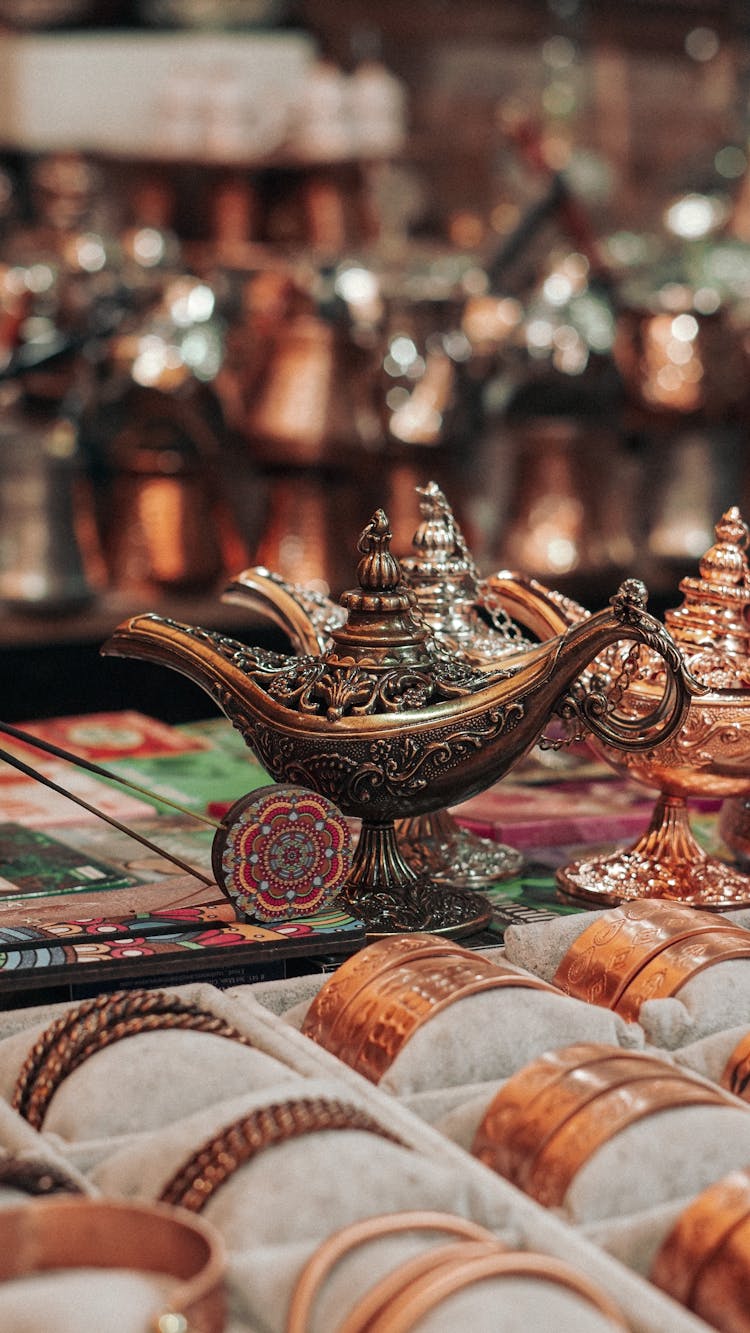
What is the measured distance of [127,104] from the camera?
3.21 meters

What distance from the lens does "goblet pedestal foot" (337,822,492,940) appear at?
1150 mm

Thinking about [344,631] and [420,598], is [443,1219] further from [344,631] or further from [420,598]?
[420,598]

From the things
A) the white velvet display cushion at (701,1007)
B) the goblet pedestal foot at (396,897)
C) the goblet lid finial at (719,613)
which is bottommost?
the white velvet display cushion at (701,1007)

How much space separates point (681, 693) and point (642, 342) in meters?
2.12

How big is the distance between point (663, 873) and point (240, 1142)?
0.58 meters

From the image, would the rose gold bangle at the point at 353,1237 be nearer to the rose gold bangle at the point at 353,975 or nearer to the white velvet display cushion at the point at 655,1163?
the white velvet display cushion at the point at 655,1163

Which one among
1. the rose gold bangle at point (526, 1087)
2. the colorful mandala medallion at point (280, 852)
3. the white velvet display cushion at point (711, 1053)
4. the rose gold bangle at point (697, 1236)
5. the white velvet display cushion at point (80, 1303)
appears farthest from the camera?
the colorful mandala medallion at point (280, 852)

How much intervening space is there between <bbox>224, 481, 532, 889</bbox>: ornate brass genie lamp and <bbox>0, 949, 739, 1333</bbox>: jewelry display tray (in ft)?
0.94

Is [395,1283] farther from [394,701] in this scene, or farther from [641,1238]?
[394,701]

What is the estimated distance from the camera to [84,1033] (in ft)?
2.88

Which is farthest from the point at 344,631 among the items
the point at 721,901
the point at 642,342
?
the point at 642,342

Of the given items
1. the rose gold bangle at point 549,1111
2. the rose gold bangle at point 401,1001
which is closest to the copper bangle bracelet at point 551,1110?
the rose gold bangle at point 549,1111

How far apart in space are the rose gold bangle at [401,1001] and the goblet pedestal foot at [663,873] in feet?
0.97

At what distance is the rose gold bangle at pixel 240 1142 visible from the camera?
746 millimetres
